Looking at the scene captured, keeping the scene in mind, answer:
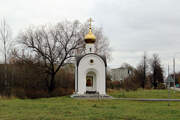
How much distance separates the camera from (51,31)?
107ft

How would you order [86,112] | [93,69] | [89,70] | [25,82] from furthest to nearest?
[25,82]
[89,70]
[93,69]
[86,112]

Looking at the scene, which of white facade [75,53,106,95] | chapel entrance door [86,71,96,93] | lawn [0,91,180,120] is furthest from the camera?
chapel entrance door [86,71,96,93]

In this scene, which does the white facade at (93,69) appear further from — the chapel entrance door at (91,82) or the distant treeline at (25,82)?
the distant treeline at (25,82)

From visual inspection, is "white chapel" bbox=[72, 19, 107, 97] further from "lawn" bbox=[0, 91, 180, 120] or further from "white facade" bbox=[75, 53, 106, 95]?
"lawn" bbox=[0, 91, 180, 120]

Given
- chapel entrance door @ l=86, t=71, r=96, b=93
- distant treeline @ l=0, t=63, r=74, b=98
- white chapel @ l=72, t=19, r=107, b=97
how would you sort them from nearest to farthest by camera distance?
white chapel @ l=72, t=19, r=107, b=97
chapel entrance door @ l=86, t=71, r=96, b=93
distant treeline @ l=0, t=63, r=74, b=98

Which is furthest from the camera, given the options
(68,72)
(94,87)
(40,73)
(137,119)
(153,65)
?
(153,65)

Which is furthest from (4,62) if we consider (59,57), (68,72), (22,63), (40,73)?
(68,72)

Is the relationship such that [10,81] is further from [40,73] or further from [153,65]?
[153,65]

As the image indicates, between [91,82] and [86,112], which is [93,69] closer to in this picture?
[91,82]

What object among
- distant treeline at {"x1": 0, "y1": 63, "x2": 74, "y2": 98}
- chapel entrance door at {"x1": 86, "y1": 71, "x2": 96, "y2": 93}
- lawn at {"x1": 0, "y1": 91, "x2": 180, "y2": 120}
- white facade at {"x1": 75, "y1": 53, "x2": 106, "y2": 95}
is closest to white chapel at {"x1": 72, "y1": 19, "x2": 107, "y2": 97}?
white facade at {"x1": 75, "y1": 53, "x2": 106, "y2": 95}

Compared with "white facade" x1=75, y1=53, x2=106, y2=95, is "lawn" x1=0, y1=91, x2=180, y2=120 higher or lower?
lower

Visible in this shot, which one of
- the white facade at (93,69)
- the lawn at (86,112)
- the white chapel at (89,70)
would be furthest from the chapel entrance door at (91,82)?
the lawn at (86,112)

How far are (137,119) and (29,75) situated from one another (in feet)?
80.1

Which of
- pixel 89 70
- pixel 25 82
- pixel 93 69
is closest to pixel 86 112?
pixel 93 69
